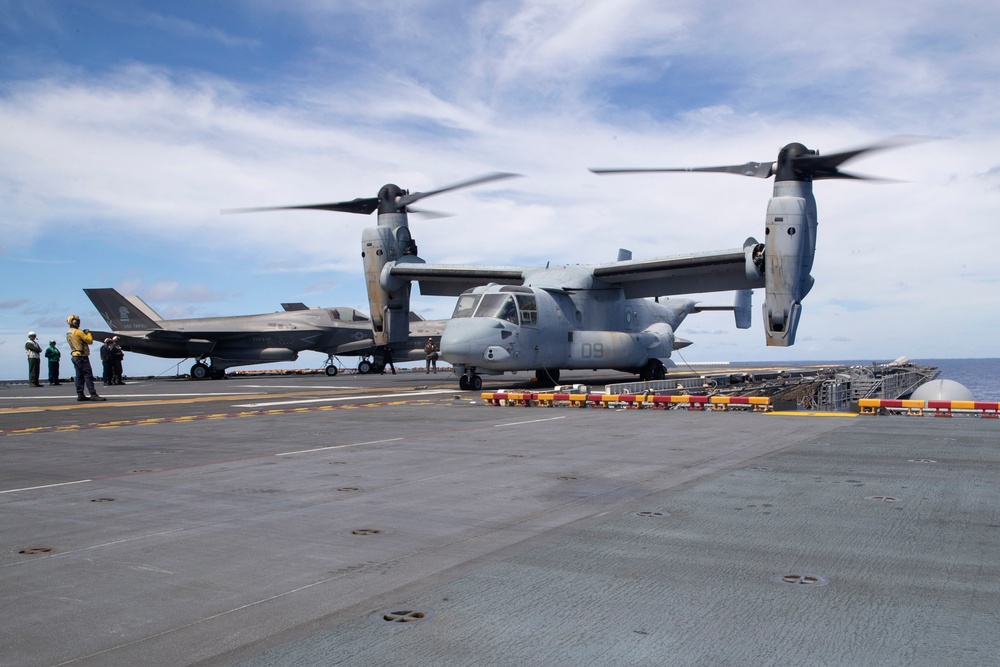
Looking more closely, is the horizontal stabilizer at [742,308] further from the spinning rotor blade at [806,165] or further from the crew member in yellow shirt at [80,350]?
the crew member in yellow shirt at [80,350]

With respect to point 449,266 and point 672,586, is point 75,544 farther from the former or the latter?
point 449,266

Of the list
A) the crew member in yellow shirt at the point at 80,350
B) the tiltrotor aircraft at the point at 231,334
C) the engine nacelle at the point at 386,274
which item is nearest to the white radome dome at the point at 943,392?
the engine nacelle at the point at 386,274

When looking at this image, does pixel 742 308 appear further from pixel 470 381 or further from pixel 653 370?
pixel 470 381

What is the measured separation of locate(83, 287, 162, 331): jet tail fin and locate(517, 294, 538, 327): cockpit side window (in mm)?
24116

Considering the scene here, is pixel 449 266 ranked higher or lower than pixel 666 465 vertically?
higher

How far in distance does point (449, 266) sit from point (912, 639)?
26.0 metres

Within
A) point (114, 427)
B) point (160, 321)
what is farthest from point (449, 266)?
point (160, 321)

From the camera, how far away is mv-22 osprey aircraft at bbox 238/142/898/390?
21.9 metres

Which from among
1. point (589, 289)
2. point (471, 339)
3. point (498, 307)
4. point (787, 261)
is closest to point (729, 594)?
point (471, 339)

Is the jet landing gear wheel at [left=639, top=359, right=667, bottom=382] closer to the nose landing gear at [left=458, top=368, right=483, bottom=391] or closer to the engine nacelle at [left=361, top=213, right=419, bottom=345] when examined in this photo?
the nose landing gear at [left=458, top=368, right=483, bottom=391]

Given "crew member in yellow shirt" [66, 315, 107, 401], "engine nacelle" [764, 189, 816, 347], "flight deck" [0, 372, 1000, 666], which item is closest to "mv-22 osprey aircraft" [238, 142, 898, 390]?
"engine nacelle" [764, 189, 816, 347]

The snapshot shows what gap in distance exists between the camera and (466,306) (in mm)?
22984

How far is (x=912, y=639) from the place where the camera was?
11.1ft

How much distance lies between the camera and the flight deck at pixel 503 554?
11.1ft
